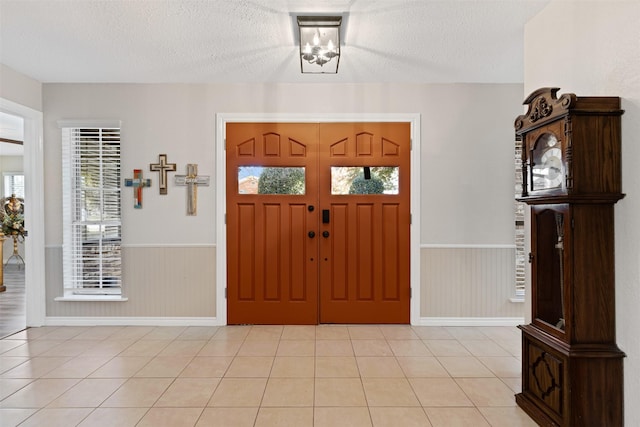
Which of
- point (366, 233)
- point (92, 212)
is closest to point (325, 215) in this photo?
point (366, 233)

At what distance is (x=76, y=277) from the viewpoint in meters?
3.89

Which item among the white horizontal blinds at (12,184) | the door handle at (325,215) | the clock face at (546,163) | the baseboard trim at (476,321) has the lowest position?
the baseboard trim at (476,321)

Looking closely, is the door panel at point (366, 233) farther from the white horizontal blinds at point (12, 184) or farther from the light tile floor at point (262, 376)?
the white horizontal blinds at point (12, 184)

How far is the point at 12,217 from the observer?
6641mm

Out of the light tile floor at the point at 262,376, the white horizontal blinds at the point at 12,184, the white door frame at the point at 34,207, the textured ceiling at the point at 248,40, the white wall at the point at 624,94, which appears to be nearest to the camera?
the white wall at the point at 624,94

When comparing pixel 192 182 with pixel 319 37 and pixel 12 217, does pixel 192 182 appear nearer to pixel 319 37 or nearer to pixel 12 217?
pixel 319 37

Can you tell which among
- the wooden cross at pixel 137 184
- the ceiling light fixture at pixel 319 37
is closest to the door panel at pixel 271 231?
the wooden cross at pixel 137 184

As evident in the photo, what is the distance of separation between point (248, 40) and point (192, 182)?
1575mm

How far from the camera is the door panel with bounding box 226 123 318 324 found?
3816 millimetres

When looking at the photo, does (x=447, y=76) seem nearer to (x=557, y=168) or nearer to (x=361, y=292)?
(x=557, y=168)

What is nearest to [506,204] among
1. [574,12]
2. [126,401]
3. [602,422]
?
[574,12]

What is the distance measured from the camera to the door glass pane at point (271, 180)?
3.83 metres

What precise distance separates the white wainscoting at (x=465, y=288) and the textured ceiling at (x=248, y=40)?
1.80 meters

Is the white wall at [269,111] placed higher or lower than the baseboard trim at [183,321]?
higher
